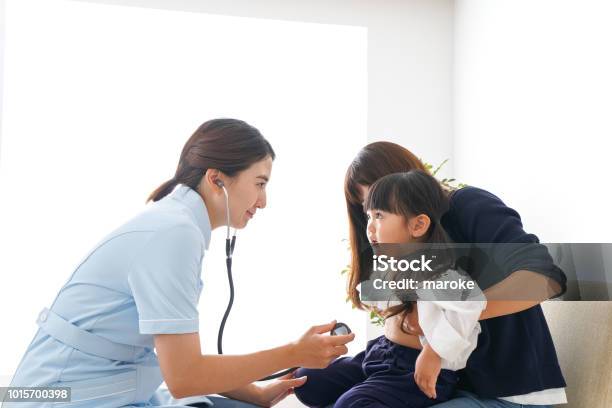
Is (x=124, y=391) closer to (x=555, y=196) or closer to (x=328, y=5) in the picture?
(x=555, y=196)

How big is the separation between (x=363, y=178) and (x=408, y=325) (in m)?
0.39

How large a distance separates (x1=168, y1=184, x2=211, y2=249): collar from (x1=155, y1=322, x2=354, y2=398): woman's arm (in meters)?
0.29

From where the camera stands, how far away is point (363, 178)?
153cm

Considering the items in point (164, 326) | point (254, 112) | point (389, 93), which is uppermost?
point (389, 93)

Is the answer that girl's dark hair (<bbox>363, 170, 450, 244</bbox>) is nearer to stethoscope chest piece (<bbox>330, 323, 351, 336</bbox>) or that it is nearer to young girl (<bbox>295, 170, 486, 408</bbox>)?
young girl (<bbox>295, 170, 486, 408</bbox>)

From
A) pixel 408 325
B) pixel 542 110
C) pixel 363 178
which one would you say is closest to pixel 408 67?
pixel 542 110

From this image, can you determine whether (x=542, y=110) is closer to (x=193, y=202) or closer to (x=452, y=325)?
(x=452, y=325)

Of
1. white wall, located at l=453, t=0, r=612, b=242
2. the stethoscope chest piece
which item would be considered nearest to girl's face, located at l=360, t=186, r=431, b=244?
the stethoscope chest piece

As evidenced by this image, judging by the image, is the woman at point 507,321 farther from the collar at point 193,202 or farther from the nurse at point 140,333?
the collar at point 193,202

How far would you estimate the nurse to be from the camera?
3.77 ft

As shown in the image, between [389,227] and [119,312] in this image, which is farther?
[389,227]

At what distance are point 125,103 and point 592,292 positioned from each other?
7.59 ft

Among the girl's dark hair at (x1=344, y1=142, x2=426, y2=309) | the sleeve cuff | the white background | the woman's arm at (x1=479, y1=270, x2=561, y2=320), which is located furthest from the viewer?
the white background

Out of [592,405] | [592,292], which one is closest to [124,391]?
[592,405]
